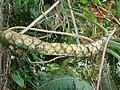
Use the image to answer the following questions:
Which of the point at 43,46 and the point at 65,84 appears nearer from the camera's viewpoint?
the point at 43,46

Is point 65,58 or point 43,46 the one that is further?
point 65,58

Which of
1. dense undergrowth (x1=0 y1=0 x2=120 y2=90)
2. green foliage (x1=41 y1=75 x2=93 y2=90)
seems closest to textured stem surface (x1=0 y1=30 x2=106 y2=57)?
dense undergrowth (x1=0 y1=0 x2=120 y2=90)

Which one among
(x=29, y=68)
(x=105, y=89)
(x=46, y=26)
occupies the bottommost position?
(x=105, y=89)

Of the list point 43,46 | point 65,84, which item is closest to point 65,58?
point 65,84

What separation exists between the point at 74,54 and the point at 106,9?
0.70m

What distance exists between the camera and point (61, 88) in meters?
1.24

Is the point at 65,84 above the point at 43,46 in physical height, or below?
below

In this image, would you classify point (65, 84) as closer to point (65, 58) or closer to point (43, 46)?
point (65, 58)

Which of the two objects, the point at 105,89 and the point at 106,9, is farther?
the point at 106,9

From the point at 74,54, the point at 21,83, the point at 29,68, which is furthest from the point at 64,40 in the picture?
the point at 74,54

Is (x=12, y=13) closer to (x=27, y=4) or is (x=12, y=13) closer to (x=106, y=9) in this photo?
(x=27, y=4)

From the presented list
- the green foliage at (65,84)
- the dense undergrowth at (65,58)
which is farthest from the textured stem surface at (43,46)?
the green foliage at (65,84)

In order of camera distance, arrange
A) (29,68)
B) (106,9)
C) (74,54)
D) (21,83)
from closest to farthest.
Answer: (74,54), (21,83), (29,68), (106,9)

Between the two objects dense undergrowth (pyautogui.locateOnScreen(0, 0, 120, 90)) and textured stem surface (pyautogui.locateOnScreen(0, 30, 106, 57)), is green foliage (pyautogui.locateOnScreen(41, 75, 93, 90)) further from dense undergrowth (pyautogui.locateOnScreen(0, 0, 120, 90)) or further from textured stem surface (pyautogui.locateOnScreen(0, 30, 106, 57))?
textured stem surface (pyautogui.locateOnScreen(0, 30, 106, 57))
